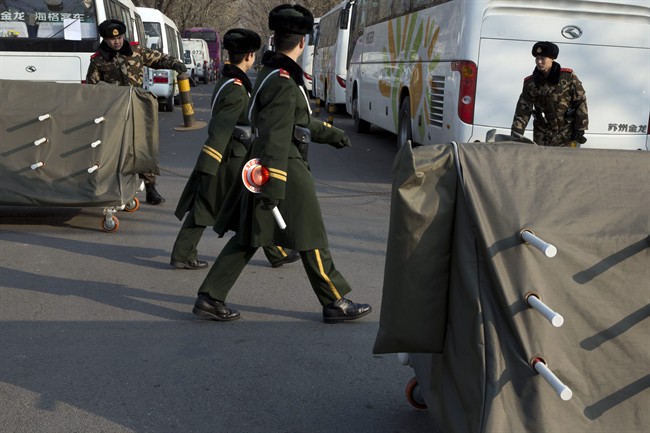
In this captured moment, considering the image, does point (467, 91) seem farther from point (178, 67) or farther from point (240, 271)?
point (240, 271)

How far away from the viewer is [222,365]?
189 inches

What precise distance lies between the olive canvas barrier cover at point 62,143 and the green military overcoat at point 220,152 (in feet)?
4.81

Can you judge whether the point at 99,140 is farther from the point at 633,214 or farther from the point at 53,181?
the point at 633,214

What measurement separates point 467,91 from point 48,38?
6859 mm

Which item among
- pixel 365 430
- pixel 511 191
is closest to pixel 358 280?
pixel 365 430

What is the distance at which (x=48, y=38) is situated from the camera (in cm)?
1380

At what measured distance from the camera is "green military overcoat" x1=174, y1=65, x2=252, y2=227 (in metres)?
6.23

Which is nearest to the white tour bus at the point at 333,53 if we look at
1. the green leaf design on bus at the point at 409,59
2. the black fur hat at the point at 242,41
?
the green leaf design on bus at the point at 409,59

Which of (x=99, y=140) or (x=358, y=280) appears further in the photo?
(x=99, y=140)

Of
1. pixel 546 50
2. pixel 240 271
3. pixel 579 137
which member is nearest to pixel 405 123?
pixel 579 137

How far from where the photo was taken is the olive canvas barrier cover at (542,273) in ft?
9.45

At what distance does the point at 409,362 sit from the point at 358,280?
2.76 metres

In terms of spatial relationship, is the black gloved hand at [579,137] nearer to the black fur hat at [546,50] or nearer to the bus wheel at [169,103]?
A: the black fur hat at [546,50]

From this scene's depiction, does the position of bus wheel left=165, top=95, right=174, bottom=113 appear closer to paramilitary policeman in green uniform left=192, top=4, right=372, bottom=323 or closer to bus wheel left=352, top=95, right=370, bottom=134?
bus wheel left=352, top=95, right=370, bottom=134
